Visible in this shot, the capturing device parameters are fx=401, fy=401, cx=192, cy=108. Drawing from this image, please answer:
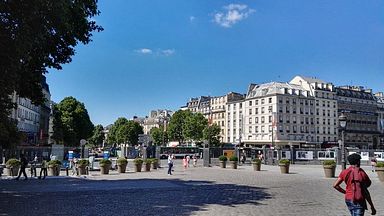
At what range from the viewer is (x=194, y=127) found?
107m

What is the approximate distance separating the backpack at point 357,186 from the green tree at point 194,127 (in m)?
99.2

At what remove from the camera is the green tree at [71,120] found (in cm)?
7969

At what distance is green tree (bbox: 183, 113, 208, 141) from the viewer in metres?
107

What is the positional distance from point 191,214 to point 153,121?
177 meters

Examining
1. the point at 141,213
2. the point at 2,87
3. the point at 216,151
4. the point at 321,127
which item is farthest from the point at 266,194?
the point at 321,127

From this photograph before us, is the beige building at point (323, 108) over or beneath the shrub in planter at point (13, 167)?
over

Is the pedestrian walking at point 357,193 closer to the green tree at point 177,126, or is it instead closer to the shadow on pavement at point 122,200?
the shadow on pavement at point 122,200

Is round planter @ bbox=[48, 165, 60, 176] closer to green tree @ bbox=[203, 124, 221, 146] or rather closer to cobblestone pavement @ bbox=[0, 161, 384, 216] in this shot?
cobblestone pavement @ bbox=[0, 161, 384, 216]

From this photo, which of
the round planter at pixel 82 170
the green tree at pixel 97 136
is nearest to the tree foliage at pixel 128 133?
the green tree at pixel 97 136

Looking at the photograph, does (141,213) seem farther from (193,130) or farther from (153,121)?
(153,121)

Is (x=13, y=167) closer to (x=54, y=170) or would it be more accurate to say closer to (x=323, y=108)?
(x=54, y=170)

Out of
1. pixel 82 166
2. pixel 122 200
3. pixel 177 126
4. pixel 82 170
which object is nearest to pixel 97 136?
pixel 177 126

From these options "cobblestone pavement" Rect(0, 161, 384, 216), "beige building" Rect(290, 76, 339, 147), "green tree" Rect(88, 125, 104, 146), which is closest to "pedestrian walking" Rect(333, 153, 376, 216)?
"cobblestone pavement" Rect(0, 161, 384, 216)

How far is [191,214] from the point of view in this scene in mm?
11742
